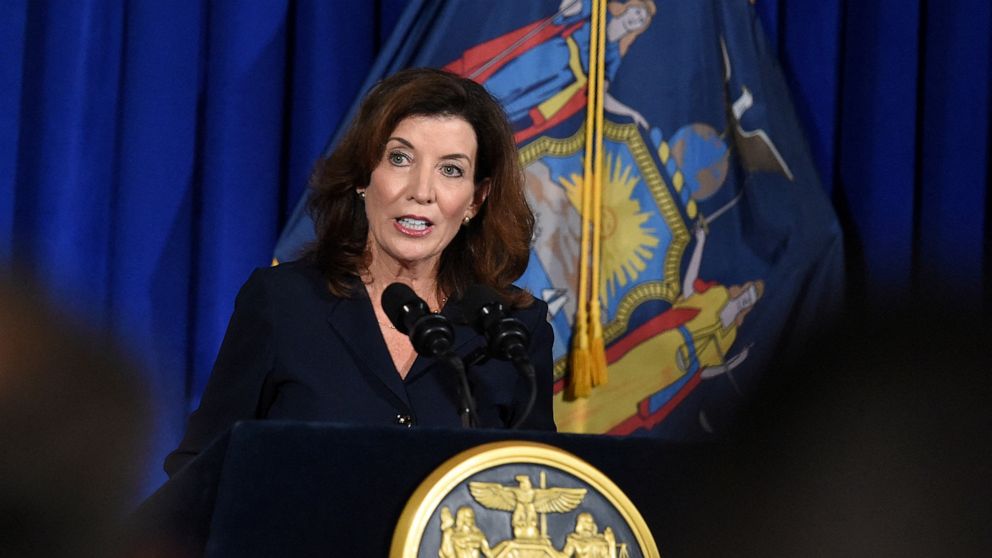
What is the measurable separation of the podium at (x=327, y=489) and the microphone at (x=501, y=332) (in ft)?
1.06

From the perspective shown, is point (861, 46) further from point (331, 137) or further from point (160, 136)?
point (160, 136)

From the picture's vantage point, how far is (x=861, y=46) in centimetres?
315

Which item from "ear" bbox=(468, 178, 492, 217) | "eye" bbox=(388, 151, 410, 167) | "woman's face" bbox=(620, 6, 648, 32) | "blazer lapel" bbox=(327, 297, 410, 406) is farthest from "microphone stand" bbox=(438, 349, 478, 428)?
"woman's face" bbox=(620, 6, 648, 32)

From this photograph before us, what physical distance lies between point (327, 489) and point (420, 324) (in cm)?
40

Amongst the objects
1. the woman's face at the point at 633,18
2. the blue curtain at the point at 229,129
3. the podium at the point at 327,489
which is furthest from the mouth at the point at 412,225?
the woman's face at the point at 633,18

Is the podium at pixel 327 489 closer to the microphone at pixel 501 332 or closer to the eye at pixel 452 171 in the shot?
the microphone at pixel 501 332

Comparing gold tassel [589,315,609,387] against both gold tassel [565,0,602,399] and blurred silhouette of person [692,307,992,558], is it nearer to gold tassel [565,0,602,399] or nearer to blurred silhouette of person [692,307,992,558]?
gold tassel [565,0,602,399]

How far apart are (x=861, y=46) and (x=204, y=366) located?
173 cm

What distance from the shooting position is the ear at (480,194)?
2.31 metres

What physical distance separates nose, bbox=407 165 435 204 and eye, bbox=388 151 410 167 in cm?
3

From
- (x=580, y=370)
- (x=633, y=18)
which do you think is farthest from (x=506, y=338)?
(x=633, y=18)

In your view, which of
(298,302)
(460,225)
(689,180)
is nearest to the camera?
(298,302)

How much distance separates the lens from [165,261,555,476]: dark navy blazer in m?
1.94

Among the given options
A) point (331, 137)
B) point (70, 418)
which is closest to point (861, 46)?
point (331, 137)
